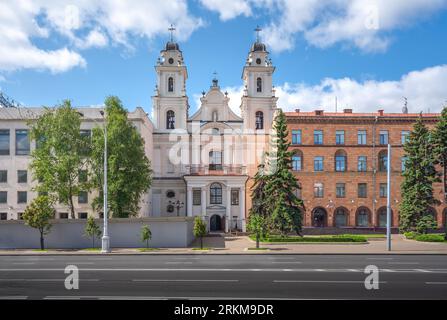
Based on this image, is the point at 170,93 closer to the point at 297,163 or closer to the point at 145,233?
the point at 297,163

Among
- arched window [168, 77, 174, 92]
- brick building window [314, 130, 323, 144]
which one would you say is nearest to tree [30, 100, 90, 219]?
arched window [168, 77, 174, 92]

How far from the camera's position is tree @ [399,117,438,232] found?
41406 mm

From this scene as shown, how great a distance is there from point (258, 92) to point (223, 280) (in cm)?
4489

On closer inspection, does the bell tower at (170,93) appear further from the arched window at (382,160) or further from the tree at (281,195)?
the arched window at (382,160)

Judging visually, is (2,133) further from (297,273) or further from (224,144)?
(297,273)

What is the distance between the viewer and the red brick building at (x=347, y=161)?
52219 mm

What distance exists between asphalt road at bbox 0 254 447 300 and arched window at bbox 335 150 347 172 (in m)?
30.0

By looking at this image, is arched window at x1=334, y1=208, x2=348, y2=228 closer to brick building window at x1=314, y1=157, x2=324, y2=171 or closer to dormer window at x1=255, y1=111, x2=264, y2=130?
brick building window at x1=314, y1=157, x2=324, y2=171

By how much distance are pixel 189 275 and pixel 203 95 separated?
43484 millimetres

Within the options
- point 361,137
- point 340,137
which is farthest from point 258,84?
point 361,137

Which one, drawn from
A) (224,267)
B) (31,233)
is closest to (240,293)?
(224,267)

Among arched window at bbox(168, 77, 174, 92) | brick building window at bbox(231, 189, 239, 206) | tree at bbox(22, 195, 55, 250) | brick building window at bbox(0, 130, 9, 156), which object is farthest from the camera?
arched window at bbox(168, 77, 174, 92)
